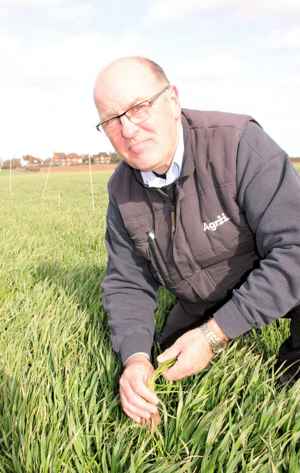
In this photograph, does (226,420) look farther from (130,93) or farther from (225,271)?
(130,93)

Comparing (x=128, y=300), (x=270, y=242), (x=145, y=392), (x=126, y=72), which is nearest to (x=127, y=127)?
(x=126, y=72)

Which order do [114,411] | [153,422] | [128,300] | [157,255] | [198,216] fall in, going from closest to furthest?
1. [153,422]
2. [114,411]
3. [198,216]
4. [157,255]
5. [128,300]

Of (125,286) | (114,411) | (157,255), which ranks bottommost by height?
(114,411)

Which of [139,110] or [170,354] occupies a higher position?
[139,110]

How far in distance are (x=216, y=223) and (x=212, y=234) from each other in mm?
46

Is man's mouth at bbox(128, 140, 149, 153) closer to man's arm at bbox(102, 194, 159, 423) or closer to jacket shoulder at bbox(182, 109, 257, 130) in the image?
jacket shoulder at bbox(182, 109, 257, 130)

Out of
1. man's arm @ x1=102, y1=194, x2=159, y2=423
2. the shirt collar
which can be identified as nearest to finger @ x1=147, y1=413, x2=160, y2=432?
man's arm @ x1=102, y1=194, x2=159, y2=423

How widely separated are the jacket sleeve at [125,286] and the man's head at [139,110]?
389 mm

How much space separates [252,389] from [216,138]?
89cm

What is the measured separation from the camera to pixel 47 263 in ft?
12.3

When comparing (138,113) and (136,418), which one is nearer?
(136,418)

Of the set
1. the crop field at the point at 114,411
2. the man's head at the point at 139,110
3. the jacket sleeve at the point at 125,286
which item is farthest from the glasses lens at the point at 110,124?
the crop field at the point at 114,411

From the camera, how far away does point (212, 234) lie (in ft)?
5.99

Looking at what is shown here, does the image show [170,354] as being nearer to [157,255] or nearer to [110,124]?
[157,255]
